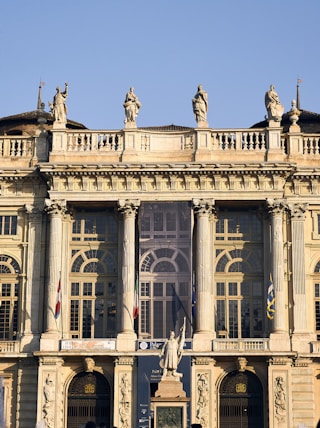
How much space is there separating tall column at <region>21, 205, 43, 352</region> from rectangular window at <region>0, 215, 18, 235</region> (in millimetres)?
855

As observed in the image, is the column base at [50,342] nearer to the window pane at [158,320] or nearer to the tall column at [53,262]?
the tall column at [53,262]

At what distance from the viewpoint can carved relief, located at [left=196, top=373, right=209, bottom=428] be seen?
160ft

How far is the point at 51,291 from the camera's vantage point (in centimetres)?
5088

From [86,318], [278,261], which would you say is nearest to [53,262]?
[86,318]

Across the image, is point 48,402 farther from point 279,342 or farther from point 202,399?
point 279,342

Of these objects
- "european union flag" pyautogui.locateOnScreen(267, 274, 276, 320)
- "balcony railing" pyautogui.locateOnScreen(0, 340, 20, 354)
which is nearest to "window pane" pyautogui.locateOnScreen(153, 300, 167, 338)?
"european union flag" pyautogui.locateOnScreen(267, 274, 276, 320)

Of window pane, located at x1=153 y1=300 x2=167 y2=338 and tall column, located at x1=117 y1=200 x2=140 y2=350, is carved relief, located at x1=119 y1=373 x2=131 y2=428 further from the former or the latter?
window pane, located at x1=153 y1=300 x2=167 y2=338

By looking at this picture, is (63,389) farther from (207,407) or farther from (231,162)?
(231,162)

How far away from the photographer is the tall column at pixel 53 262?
5034cm

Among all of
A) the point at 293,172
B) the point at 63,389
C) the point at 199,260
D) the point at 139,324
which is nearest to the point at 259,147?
the point at 293,172

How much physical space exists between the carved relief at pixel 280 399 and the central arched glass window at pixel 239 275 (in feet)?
11.1

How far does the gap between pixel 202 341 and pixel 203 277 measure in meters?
3.32

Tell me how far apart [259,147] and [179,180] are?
4786mm

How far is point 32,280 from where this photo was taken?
52156mm
